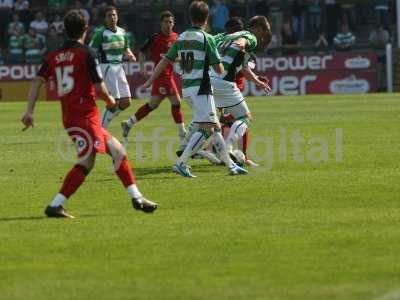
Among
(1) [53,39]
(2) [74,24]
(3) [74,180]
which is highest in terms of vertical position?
(2) [74,24]

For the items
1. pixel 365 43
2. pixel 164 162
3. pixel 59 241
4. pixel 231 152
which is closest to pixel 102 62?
pixel 164 162

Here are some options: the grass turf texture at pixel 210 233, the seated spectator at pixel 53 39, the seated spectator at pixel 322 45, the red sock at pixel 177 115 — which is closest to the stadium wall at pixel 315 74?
the seated spectator at pixel 322 45

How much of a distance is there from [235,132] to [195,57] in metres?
1.63

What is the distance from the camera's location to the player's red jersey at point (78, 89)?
12445 mm

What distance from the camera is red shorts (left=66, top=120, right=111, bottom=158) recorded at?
40.8 feet

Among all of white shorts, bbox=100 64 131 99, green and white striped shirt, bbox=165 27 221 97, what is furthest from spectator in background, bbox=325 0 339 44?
green and white striped shirt, bbox=165 27 221 97

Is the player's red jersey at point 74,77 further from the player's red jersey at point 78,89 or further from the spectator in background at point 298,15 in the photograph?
the spectator in background at point 298,15

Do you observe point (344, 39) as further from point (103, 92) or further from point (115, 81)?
point (103, 92)

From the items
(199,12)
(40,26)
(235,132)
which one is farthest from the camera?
(40,26)

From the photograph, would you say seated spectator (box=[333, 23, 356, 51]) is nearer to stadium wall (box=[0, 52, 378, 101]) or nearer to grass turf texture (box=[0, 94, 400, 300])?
stadium wall (box=[0, 52, 378, 101])

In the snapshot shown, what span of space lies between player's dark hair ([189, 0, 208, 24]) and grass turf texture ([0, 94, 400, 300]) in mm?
2056

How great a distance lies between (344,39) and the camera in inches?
1663

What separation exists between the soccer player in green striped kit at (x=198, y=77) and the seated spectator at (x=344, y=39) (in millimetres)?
25694

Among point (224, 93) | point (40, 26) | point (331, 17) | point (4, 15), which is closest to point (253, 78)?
point (224, 93)
